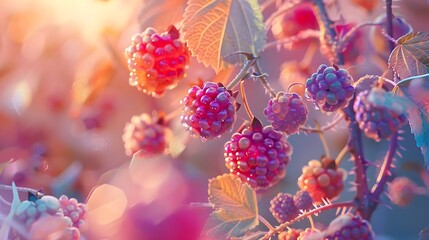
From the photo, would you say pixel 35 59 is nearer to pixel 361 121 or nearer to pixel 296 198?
pixel 296 198

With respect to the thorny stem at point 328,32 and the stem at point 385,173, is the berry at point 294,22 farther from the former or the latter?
the stem at point 385,173

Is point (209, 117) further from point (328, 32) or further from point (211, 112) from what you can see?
point (328, 32)

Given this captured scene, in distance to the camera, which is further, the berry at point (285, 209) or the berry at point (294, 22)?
the berry at point (294, 22)

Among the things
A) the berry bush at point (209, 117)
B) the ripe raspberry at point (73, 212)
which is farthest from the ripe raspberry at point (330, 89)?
the ripe raspberry at point (73, 212)

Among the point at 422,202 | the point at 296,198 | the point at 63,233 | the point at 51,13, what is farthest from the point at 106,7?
the point at 422,202

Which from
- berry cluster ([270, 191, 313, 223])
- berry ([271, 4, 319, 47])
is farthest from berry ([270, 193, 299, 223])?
berry ([271, 4, 319, 47])

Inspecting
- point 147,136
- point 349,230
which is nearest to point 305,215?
point 349,230
